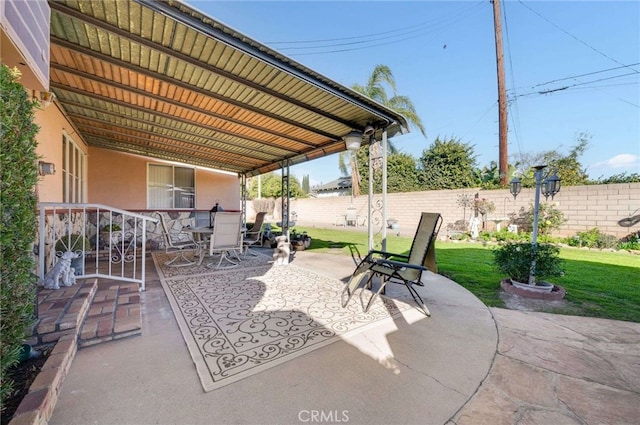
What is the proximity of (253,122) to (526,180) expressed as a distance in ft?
39.6

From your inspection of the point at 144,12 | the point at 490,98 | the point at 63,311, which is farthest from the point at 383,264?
the point at 490,98

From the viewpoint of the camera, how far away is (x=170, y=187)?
29.6ft

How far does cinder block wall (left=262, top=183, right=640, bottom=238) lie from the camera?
7.88 meters

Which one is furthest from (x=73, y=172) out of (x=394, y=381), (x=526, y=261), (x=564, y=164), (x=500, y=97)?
(x=564, y=164)

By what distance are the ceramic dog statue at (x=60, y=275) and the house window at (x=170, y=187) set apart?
6.05 meters

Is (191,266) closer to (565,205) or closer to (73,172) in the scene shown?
(73,172)

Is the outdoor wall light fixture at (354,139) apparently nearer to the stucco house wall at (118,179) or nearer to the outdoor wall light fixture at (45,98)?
the outdoor wall light fixture at (45,98)

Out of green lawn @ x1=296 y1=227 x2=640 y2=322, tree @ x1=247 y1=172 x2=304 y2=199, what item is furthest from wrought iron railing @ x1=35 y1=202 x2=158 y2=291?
tree @ x1=247 y1=172 x2=304 y2=199

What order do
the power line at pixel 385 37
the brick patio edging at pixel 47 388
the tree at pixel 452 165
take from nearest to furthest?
the brick patio edging at pixel 47 388 → the power line at pixel 385 37 → the tree at pixel 452 165

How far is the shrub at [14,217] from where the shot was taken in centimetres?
146

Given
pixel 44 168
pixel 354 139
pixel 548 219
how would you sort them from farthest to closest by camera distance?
pixel 548 219, pixel 354 139, pixel 44 168
